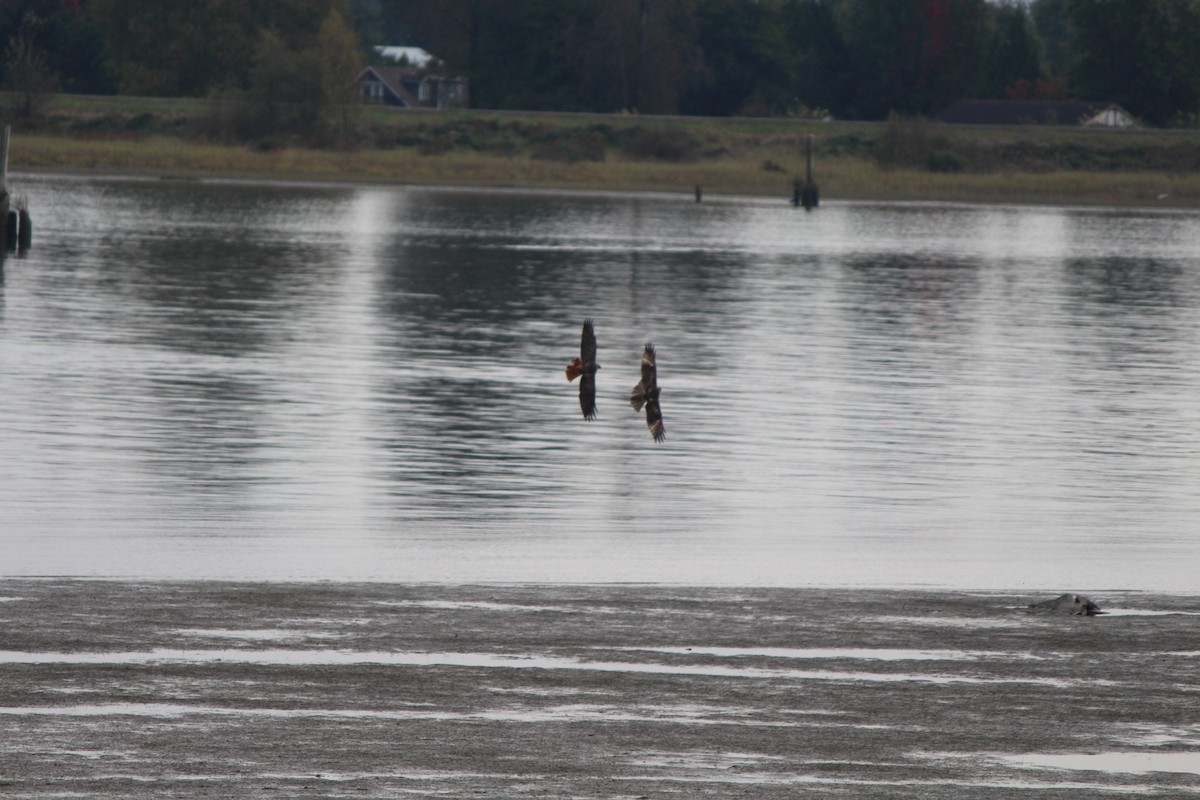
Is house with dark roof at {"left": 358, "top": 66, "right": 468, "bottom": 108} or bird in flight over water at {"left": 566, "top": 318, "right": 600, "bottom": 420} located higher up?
house with dark roof at {"left": 358, "top": 66, "right": 468, "bottom": 108}

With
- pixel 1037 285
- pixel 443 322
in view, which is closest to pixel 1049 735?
pixel 443 322

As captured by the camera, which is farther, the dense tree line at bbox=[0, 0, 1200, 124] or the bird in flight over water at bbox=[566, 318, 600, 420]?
the dense tree line at bbox=[0, 0, 1200, 124]

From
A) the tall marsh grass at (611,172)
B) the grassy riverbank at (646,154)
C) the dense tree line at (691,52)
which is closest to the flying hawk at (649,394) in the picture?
the tall marsh grass at (611,172)

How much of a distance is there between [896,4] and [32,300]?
108 m

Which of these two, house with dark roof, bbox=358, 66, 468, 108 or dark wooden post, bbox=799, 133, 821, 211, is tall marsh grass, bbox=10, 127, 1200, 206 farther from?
house with dark roof, bbox=358, 66, 468, 108

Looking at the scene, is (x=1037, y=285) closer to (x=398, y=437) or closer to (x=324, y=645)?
(x=398, y=437)

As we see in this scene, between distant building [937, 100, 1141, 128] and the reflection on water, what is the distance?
257 feet

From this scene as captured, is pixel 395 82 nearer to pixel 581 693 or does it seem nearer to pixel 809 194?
pixel 809 194

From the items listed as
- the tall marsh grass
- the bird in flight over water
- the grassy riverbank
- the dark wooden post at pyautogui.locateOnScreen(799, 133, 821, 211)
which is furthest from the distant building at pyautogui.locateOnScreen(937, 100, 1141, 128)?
the bird in flight over water

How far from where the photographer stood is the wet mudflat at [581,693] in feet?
24.7

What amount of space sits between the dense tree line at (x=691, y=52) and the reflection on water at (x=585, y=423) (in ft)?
260

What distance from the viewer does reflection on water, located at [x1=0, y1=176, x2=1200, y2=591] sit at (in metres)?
13.4

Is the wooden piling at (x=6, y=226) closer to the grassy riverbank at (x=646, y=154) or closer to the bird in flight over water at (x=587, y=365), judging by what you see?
the bird in flight over water at (x=587, y=365)

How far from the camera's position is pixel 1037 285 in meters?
45.9
